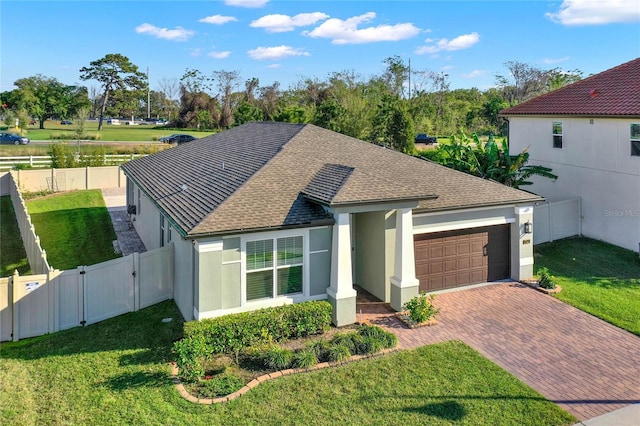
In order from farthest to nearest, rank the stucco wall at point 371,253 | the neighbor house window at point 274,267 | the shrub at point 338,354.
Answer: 1. the stucco wall at point 371,253
2. the neighbor house window at point 274,267
3. the shrub at point 338,354

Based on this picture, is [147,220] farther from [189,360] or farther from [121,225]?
[189,360]

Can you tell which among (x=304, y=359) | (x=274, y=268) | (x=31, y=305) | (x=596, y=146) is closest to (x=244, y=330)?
(x=304, y=359)

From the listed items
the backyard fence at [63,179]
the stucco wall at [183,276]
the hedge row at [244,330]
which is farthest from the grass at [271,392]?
the backyard fence at [63,179]

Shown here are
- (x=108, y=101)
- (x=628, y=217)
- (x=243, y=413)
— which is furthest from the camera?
(x=108, y=101)

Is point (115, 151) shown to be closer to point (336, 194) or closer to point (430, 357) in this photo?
point (336, 194)

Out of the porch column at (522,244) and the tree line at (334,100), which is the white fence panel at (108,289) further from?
the tree line at (334,100)

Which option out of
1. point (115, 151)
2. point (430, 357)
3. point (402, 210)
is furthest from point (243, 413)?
point (115, 151)
